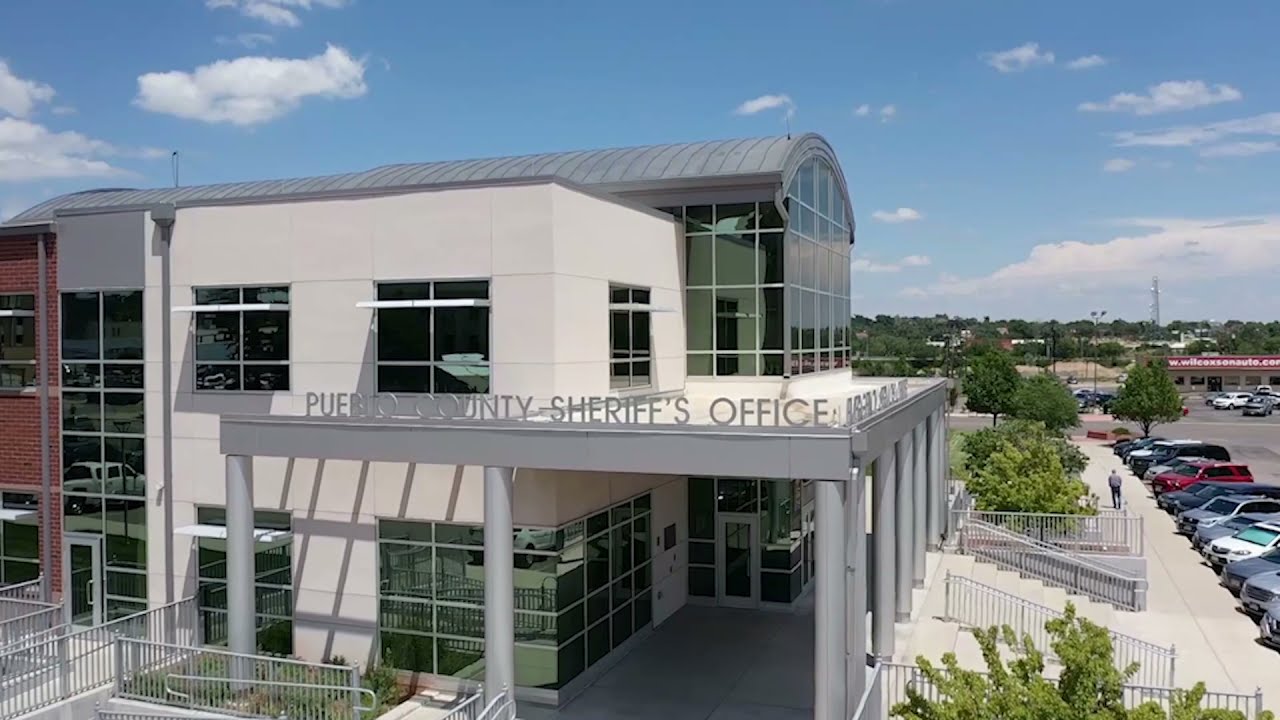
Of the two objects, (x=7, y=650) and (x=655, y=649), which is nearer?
(x=7, y=650)

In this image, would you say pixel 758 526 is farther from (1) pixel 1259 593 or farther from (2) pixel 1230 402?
(2) pixel 1230 402

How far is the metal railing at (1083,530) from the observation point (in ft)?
80.6

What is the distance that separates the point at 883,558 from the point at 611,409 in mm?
4925

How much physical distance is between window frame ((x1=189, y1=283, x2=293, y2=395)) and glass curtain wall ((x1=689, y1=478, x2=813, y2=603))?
28.1 ft

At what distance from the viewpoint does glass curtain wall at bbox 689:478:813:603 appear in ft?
69.9

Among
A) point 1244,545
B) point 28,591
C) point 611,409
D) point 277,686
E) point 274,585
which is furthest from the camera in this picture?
point 1244,545

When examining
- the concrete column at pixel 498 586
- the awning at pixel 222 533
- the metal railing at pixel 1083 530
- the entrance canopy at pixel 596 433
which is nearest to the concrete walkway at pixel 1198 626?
the metal railing at pixel 1083 530

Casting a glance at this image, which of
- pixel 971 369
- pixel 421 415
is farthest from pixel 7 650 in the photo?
pixel 971 369

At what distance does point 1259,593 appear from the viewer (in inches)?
843

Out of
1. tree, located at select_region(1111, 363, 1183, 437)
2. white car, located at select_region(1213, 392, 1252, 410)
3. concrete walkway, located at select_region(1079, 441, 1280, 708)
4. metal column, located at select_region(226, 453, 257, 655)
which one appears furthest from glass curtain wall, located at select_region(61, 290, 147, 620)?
white car, located at select_region(1213, 392, 1252, 410)

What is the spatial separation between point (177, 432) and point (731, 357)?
10.9 metres

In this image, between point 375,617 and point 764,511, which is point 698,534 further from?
point 375,617

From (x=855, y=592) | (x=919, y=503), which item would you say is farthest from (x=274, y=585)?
(x=919, y=503)

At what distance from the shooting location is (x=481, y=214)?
16.2 meters
